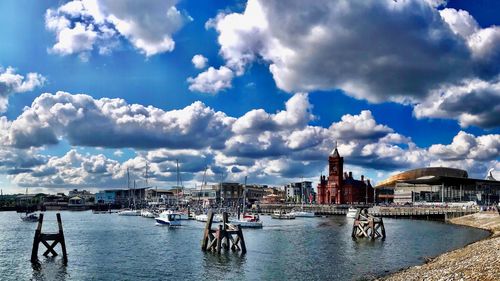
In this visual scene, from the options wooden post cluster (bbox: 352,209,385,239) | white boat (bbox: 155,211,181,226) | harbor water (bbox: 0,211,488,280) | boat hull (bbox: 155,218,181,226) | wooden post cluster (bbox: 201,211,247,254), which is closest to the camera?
harbor water (bbox: 0,211,488,280)

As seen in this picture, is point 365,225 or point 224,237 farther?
point 365,225

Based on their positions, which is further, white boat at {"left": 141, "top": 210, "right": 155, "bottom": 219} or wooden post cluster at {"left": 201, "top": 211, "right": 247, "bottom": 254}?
white boat at {"left": 141, "top": 210, "right": 155, "bottom": 219}

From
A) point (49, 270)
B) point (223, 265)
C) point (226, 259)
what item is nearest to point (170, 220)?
point (226, 259)

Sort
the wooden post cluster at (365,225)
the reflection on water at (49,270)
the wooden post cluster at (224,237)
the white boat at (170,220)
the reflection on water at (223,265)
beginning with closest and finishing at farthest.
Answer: the reflection on water at (49,270) < the reflection on water at (223,265) < the wooden post cluster at (224,237) < the wooden post cluster at (365,225) < the white boat at (170,220)

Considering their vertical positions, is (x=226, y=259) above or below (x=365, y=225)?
below

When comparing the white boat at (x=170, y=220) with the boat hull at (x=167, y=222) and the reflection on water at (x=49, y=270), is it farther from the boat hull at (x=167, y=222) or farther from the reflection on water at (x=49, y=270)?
the reflection on water at (x=49, y=270)

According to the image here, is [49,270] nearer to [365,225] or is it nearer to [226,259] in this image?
[226,259]

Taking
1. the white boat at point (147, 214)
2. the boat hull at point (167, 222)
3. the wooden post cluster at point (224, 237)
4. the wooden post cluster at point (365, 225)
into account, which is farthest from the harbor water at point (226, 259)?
the white boat at point (147, 214)

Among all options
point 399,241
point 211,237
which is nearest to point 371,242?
point 399,241

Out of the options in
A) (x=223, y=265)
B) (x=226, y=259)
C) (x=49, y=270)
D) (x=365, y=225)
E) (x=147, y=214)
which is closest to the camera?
(x=49, y=270)

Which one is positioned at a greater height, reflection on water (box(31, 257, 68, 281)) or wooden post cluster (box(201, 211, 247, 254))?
wooden post cluster (box(201, 211, 247, 254))

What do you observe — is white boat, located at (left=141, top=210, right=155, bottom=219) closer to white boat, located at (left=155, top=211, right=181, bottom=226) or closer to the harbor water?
white boat, located at (left=155, top=211, right=181, bottom=226)

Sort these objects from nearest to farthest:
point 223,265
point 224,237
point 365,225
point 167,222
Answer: point 223,265 → point 224,237 → point 365,225 → point 167,222

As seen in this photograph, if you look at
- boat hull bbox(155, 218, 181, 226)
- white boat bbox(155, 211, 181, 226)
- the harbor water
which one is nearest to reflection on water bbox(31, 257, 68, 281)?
the harbor water
